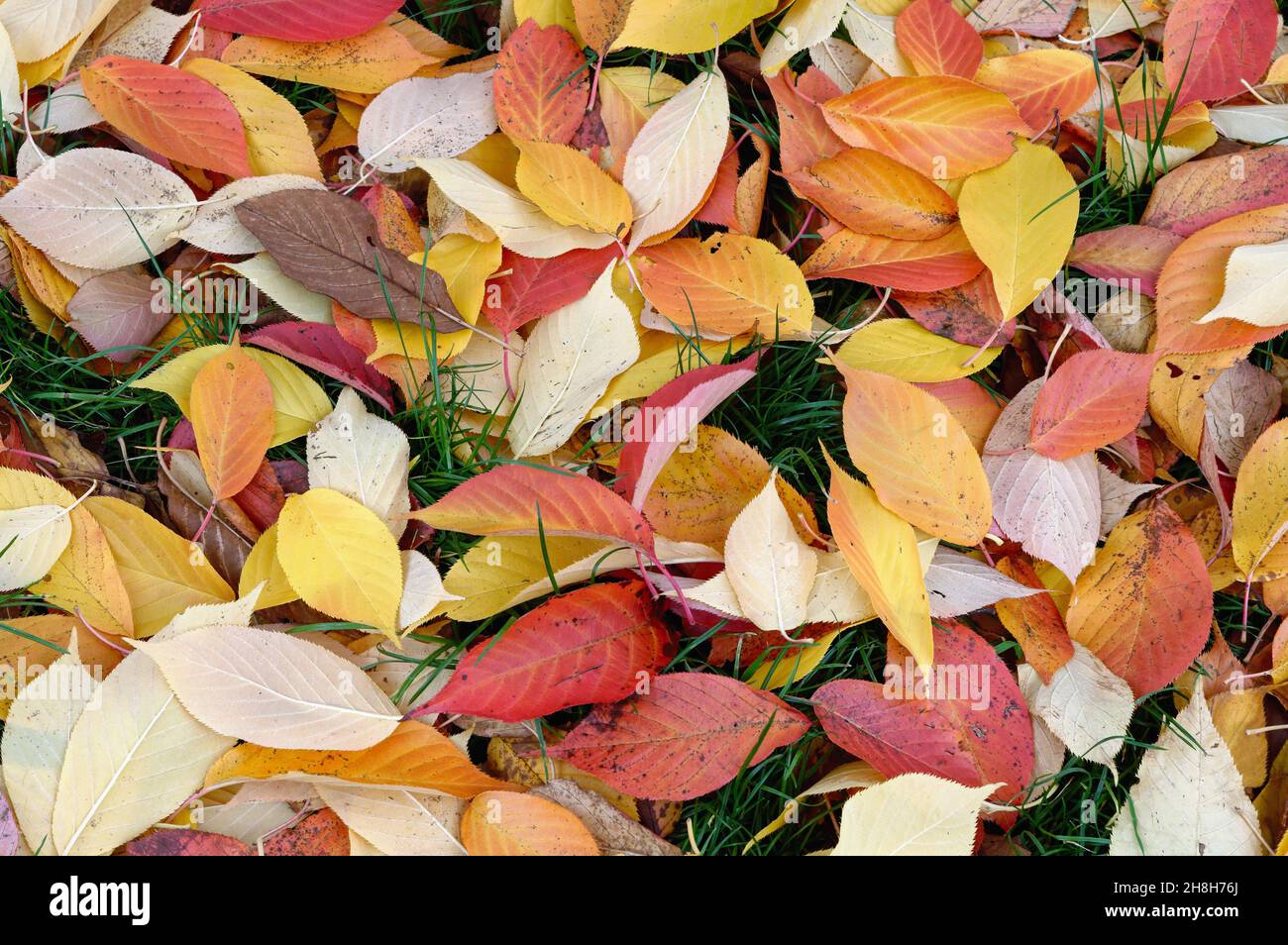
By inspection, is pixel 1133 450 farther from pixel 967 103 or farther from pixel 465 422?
pixel 465 422

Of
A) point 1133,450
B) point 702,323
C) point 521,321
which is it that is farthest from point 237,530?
point 1133,450

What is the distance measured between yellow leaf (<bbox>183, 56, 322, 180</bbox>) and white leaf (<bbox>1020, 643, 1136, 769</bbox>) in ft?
3.46

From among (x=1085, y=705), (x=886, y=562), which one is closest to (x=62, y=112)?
(x=886, y=562)

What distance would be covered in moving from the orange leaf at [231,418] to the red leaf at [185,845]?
14.2 inches

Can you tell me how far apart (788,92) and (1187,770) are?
91cm

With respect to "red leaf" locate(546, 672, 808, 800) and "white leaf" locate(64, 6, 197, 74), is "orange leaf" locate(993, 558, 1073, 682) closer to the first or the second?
"red leaf" locate(546, 672, 808, 800)

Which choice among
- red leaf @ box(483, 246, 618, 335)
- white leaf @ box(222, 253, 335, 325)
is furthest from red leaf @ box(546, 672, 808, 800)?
white leaf @ box(222, 253, 335, 325)

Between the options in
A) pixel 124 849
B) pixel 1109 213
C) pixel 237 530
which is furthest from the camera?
pixel 1109 213

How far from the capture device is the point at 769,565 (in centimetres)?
108

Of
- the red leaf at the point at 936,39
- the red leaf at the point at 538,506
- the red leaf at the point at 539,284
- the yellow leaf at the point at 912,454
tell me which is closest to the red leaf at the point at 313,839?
the red leaf at the point at 538,506

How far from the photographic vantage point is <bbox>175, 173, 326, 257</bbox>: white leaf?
3.99 feet

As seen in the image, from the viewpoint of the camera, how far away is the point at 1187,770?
1.12 m

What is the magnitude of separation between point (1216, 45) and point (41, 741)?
1.57 meters

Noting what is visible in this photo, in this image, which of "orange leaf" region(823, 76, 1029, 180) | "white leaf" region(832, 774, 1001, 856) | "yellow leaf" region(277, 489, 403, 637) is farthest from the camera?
"orange leaf" region(823, 76, 1029, 180)
